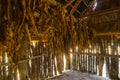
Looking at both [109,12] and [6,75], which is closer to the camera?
[109,12]

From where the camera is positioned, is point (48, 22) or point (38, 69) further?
point (38, 69)

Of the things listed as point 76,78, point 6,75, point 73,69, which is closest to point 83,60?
point 73,69

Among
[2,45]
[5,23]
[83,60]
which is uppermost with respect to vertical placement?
[5,23]

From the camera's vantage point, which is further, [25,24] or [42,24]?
[42,24]

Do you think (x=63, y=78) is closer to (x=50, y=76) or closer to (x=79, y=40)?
(x=50, y=76)

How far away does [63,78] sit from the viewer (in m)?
8.53

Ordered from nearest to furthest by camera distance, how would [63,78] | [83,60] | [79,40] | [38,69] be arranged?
[79,40] → [38,69] → [63,78] → [83,60]

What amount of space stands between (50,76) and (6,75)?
3.13m

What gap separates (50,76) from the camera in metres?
8.71

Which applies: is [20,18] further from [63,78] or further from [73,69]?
[73,69]

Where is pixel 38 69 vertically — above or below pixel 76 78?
above

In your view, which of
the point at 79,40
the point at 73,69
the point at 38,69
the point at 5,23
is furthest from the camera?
the point at 73,69

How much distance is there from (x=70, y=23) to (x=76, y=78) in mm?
4734

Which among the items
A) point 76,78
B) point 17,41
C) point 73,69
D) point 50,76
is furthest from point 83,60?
point 17,41
